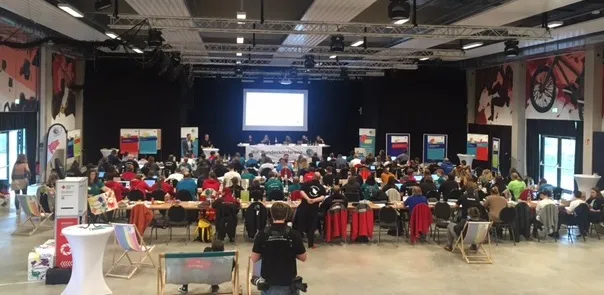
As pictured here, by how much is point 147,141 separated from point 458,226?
14669 millimetres

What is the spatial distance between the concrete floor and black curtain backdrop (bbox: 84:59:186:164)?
11.0 m

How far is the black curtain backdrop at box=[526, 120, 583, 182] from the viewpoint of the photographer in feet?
51.7

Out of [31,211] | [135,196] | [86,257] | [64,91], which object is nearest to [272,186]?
[135,196]

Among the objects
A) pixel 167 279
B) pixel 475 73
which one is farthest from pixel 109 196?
pixel 475 73

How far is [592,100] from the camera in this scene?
49.1ft

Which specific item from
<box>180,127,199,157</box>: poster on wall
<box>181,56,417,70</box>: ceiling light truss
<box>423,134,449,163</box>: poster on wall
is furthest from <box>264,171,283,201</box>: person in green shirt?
<box>423,134,449,163</box>: poster on wall

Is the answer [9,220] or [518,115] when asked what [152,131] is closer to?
[9,220]

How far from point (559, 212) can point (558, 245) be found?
0.78 meters

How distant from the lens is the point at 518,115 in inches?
749

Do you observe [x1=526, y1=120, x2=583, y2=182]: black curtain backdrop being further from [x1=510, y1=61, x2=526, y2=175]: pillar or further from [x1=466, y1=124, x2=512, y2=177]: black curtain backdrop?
[x1=466, y1=124, x2=512, y2=177]: black curtain backdrop

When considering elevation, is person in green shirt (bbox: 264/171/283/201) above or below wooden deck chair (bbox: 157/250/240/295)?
above

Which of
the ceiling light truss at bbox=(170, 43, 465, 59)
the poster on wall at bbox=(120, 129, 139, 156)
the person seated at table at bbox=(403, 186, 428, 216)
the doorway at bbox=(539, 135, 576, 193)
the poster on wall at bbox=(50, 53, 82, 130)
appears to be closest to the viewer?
the person seated at table at bbox=(403, 186, 428, 216)

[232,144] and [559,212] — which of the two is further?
[232,144]

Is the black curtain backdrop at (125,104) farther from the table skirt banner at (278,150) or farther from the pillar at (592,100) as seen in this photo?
the pillar at (592,100)
